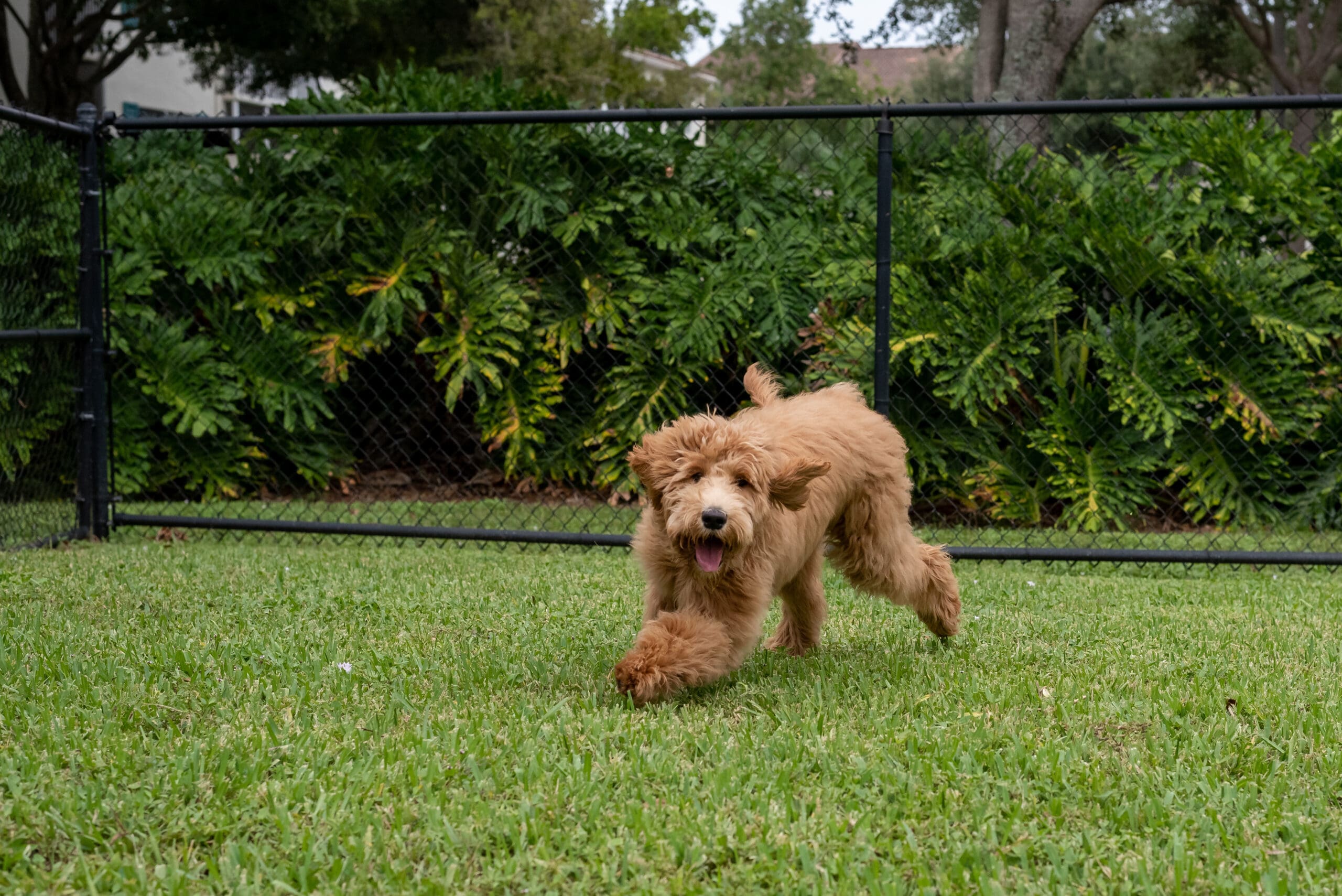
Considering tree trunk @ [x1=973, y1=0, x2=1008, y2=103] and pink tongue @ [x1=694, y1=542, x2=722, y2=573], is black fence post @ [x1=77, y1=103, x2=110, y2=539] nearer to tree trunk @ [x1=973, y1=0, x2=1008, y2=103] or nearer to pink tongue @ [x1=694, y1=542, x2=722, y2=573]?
pink tongue @ [x1=694, y1=542, x2=722, y2=573]

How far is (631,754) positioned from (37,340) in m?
4.69

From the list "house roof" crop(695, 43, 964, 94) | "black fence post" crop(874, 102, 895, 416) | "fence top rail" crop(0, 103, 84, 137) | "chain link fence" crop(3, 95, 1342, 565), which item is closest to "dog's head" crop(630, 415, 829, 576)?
"black fence post" crop(874, 102, 895, 416)

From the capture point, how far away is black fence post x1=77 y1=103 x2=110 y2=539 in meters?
6.66

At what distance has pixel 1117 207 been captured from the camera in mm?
7078

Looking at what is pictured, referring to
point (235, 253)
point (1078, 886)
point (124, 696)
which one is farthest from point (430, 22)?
point (1078, 886)

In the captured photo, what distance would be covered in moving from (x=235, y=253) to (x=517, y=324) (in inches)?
70.0

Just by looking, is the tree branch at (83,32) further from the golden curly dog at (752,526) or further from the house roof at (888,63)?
the house roof at (888,63)

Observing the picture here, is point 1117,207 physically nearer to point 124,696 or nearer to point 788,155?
point 788,155

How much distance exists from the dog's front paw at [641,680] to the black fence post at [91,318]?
4442 millimetres

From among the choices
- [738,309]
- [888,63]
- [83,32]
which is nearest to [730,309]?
[738,309]

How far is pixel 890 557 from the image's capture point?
169 inches

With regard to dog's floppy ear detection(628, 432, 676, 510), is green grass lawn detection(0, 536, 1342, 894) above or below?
below

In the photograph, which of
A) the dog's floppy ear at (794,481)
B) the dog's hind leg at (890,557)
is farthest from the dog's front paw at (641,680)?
the dog's hind leg at (890,557)

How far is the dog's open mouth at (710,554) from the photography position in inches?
134
